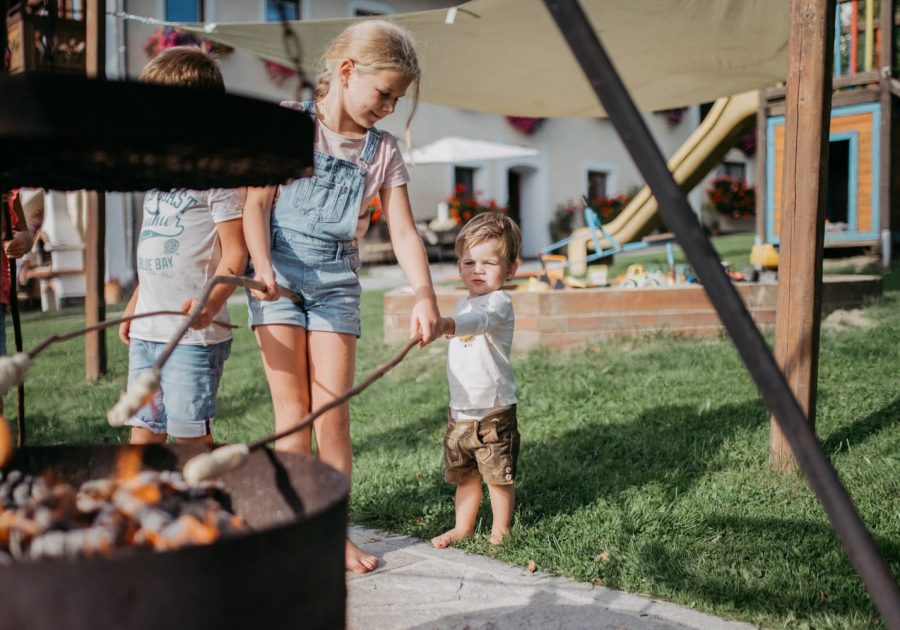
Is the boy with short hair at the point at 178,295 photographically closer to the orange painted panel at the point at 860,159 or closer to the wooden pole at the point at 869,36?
the orange painted panel at the point at 860,159

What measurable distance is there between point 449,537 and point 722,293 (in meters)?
1.59

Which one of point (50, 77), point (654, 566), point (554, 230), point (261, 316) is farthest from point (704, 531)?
point (554, 230)

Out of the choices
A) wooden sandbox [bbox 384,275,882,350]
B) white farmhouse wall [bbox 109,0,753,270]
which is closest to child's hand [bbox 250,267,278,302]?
wooden sandbox [bbox 384,275,882,350]

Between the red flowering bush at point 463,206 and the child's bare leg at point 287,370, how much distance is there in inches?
526

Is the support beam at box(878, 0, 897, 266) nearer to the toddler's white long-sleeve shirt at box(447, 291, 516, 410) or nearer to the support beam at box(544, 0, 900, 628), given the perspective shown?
the toddler's white long-sleeve shirt at box(447, 291, 516, 410)

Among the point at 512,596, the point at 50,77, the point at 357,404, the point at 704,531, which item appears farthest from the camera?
the point at 357,404

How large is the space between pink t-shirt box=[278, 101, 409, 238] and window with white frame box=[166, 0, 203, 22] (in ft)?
39.7

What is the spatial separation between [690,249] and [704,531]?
1.52 metres

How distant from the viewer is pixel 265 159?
119 centimetres

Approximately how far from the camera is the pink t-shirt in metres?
2.37

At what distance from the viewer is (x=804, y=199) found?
9.54ft

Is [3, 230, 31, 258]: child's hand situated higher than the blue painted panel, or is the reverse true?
the blue painted panel

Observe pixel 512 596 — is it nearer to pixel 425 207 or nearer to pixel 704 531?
pixel 704 531

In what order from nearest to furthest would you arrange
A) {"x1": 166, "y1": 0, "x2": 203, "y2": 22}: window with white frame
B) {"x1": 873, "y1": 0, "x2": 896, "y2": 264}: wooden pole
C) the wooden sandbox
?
the wooden sandbox < {"x1": 873, "y1": 0, "x2": 896, "y2": 264}: wooden pole < {"x1": 166, "y1": 0, "x2": 203, "y2": 22}: window with white frame
